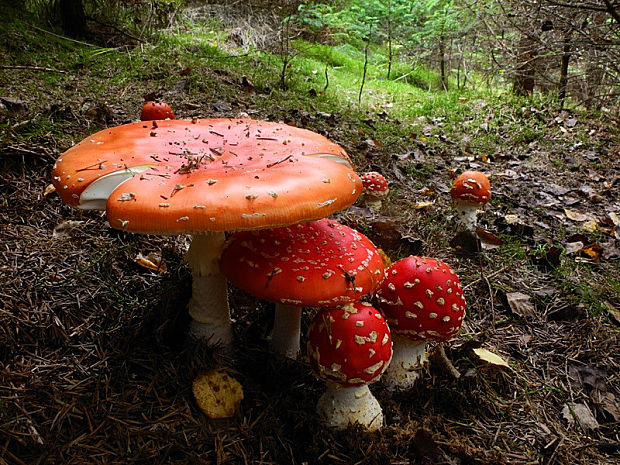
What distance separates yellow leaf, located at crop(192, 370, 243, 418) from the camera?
180 cm

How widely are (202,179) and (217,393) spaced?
3.19 feet

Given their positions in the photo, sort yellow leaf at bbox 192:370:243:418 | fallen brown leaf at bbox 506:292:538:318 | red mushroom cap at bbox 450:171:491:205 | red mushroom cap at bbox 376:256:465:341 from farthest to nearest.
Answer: red mushroom cap at bbox 450:171:491:205 → fallen brown leaf at bbox 506:292:538:318 → red mushroom cap at bbox 376:256:465:341 → yellow leaf at bbox 192:370:243:418

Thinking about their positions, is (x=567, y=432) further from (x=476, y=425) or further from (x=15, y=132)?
(x=15, y=132)

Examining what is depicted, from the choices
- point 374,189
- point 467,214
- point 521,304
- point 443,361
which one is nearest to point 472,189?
point 467,214

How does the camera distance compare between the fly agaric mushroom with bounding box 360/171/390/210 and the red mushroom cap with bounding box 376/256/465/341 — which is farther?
the fly agaric mushroom with bounding box 360/171/390/210

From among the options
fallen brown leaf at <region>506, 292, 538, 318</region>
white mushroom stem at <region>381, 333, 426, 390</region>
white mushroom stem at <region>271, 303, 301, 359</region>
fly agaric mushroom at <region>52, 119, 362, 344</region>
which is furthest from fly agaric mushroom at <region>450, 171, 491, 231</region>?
white mushroom stem at <region>271, 303, 301, 359</region>

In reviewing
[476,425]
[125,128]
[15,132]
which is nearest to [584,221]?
[476,425]

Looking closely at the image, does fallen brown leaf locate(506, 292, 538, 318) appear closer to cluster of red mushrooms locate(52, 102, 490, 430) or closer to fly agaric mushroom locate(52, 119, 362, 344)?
cluster of red mushrooms locate(52, 102, 490, 430)

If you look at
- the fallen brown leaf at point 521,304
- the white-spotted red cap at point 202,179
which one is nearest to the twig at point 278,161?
the white-spotted red cap at point 202,179

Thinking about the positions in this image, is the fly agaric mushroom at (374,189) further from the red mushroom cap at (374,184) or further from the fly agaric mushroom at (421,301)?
the fly agaric mushroom at (421,301)

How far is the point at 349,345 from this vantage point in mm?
1709

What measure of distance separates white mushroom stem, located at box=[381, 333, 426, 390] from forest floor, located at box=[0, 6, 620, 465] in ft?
0.18

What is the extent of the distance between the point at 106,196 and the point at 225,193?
20.2 inches

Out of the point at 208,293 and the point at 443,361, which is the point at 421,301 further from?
the point at 208,293
